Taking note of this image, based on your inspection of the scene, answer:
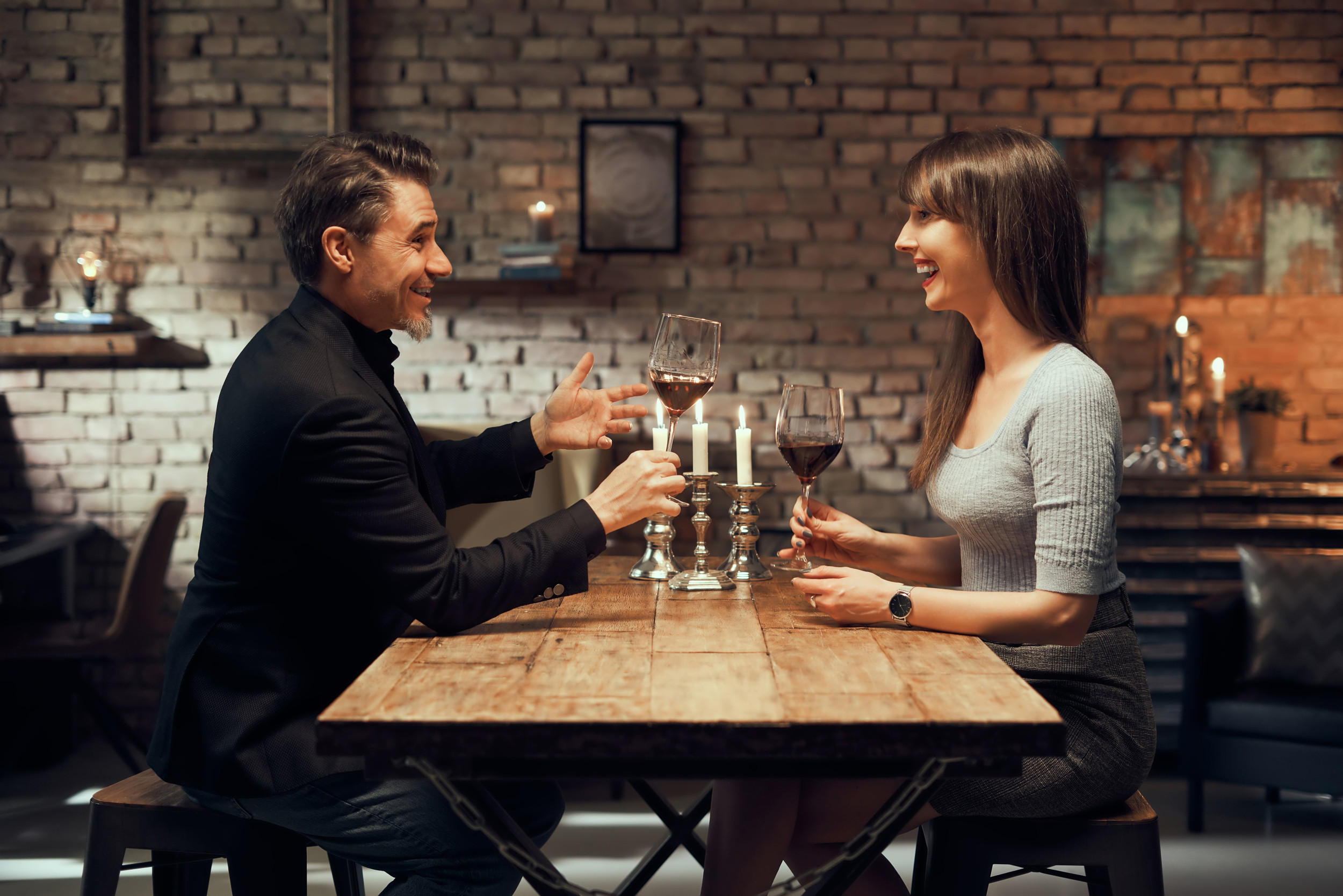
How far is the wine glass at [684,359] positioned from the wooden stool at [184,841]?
767 mm

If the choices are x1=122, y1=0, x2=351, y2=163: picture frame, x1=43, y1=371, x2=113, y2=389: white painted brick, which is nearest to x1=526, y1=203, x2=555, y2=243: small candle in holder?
x1=122, y1=0, x2=351, y2=163: picture frame

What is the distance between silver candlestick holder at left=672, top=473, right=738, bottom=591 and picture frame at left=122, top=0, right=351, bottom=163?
2.43 metres

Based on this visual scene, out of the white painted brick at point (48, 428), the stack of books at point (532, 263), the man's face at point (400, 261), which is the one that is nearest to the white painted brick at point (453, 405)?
the stack of books at point (532, 263)

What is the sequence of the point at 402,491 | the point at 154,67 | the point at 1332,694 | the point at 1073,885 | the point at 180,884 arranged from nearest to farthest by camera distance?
the point at 402,491 → the point at 180,884 → the point at 1073,885 → the point at 1332,694 → the point at 154,67

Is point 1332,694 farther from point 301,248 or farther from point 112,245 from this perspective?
point 112,245

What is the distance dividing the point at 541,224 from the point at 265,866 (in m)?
2.41

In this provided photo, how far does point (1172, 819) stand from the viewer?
2.84 meters

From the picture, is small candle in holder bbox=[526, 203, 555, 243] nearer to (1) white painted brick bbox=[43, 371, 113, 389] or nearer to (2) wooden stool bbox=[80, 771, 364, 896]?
(1) white painted brick bbox=[43, 371, 113, 389]

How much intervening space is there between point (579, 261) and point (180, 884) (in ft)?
8.05

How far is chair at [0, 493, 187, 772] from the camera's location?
9.57 feet

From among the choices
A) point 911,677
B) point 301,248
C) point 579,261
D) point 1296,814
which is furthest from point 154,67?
point 1296,814

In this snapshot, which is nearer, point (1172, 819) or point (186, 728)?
point (186, 728)

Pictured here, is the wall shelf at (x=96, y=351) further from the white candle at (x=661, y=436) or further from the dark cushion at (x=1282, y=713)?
the dark cushion at (x=1282, y=713)

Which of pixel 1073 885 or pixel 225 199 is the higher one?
pixel 225 199
